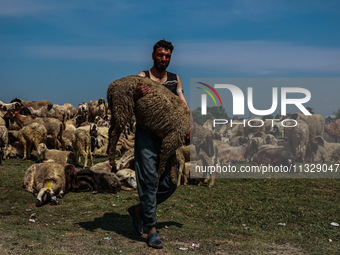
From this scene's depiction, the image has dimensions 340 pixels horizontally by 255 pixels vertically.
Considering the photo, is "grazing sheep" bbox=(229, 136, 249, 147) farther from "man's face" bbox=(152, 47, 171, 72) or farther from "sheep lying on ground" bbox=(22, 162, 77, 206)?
"man's face" bbox=(152, 47, 171, 72)

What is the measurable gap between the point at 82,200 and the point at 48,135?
377 inches

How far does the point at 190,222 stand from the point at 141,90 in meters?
2.86

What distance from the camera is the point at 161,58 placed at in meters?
5.35

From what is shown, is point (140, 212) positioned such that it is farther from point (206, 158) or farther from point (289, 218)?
point (206, 158)

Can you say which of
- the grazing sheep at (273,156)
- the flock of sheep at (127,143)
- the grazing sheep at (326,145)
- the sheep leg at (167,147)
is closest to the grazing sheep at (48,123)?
the flock of sheep at (127,143)

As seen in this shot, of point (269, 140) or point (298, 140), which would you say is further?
point (269, 140)

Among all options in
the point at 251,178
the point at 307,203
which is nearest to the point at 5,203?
the point at 307,203

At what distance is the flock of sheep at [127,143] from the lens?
5.03m

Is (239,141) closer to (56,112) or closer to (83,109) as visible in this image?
(56,112)

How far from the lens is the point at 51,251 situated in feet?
16.0

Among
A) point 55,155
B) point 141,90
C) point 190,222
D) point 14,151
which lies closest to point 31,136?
point 14,151

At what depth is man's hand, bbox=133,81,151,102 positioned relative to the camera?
4977mm

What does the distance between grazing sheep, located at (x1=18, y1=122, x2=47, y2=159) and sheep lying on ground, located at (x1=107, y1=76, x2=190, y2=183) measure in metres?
10.8


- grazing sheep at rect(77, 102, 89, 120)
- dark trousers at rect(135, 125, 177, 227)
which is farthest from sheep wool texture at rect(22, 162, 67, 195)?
grazing sheep at rect(77, 102, 89, 120)
